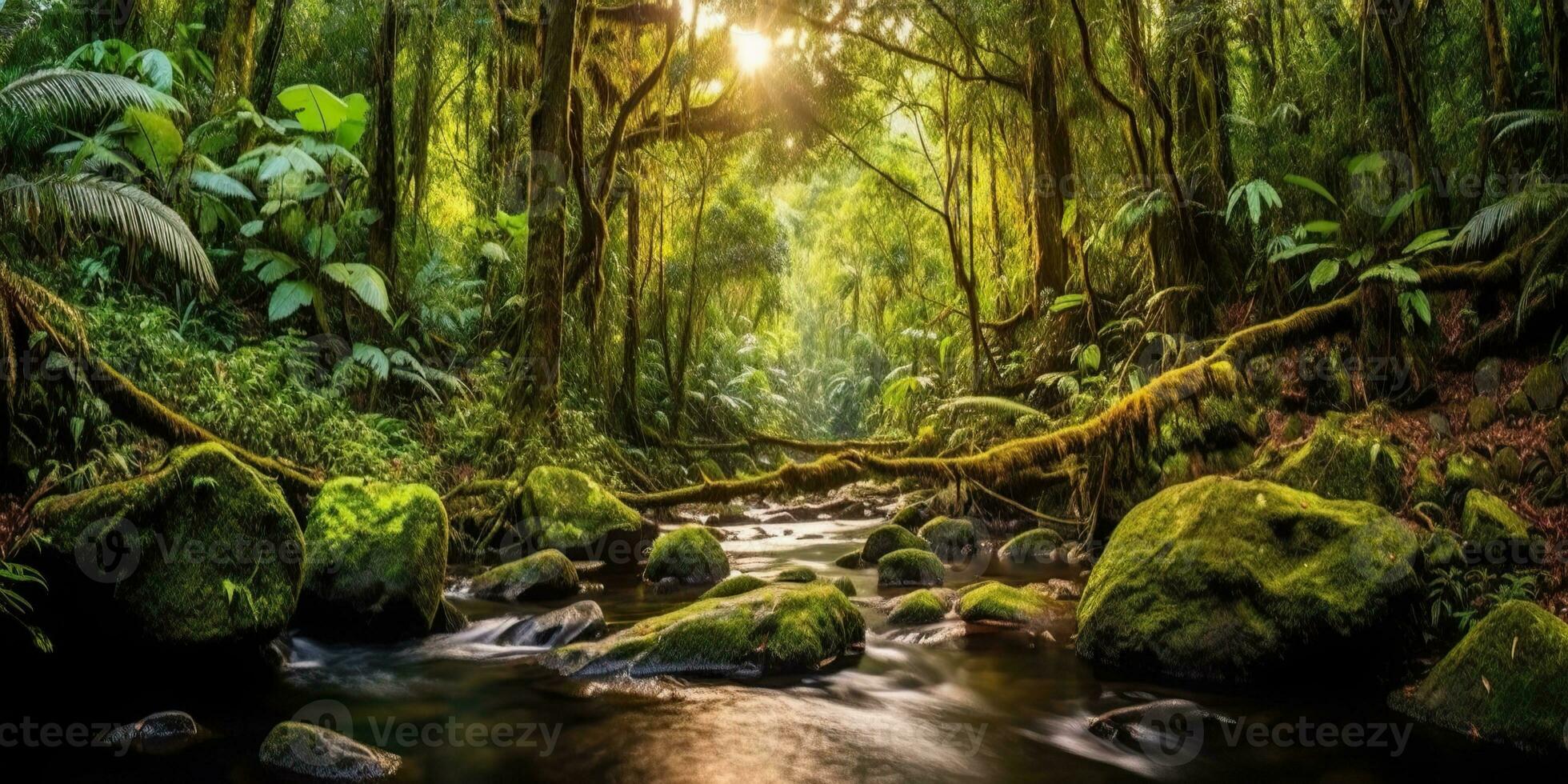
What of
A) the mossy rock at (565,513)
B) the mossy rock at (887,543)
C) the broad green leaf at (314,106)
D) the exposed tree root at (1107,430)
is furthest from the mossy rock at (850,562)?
the broad green leaf at (314,106)

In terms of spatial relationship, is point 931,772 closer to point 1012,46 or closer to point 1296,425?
point 1296,425

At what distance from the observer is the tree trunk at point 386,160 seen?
10391 millimetres

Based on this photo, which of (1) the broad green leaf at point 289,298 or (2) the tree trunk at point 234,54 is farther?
(2) the tree trunk at point 234,54

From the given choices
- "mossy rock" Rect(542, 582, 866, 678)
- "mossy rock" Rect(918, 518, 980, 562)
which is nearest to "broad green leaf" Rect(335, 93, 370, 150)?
"mossy rock" Rect(542, 582, 866, 678)

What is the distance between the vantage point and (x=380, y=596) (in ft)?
17.4

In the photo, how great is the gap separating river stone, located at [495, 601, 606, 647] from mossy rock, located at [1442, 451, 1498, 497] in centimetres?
548

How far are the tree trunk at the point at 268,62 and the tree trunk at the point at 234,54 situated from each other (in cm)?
11

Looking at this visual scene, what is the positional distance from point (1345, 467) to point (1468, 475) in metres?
0.68

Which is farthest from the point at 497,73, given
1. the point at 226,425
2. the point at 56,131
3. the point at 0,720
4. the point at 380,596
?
the point at 0,720

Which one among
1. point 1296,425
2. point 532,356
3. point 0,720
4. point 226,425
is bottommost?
point 0,720

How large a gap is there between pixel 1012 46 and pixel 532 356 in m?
7.02

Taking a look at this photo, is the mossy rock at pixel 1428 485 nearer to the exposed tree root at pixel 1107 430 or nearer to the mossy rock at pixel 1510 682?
the exposed tree root at pixel 1107 430
